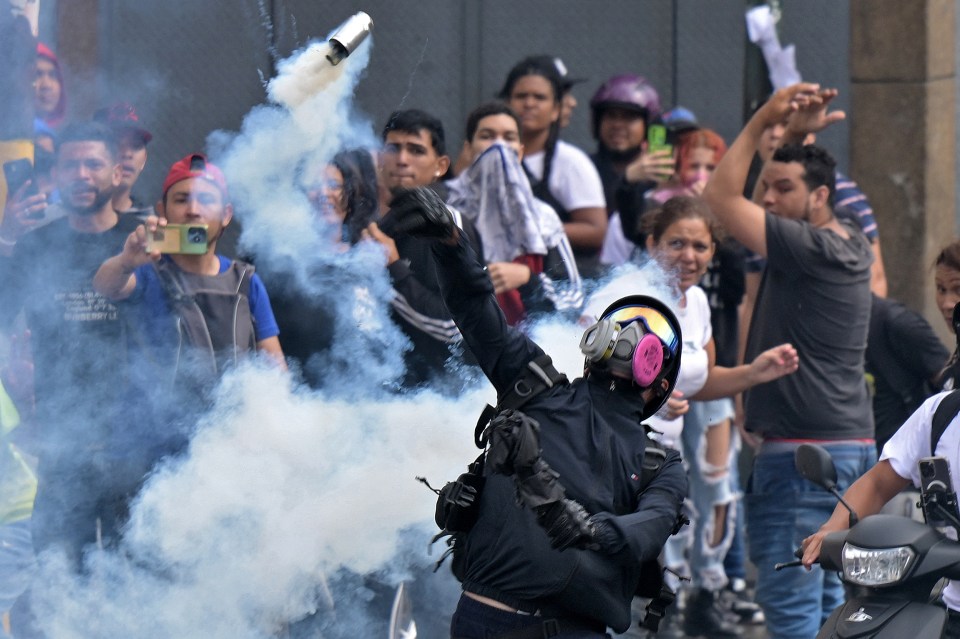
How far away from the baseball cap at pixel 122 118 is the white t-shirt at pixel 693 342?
209 cm

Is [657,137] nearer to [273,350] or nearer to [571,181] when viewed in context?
[571,181]

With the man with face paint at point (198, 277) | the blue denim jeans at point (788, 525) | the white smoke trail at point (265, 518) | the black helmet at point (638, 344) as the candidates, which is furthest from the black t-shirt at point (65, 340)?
the blue denim jeans at point (788, 525)

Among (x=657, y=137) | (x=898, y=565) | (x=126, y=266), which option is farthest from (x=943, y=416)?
(x=657, y=137)

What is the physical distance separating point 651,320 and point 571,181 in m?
3.05

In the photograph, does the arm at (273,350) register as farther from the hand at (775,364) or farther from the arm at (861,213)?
the arm at (861,213)

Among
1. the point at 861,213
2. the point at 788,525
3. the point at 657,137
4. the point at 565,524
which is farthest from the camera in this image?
the point at 657,137

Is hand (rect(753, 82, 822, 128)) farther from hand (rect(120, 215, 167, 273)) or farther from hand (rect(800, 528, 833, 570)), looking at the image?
hand (rect(120, 215, 167, 273))

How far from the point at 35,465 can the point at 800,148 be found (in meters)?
3.29

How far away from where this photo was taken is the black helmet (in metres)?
3.84

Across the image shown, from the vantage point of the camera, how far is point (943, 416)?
404cm

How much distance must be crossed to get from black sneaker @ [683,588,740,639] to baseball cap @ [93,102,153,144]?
320 cm

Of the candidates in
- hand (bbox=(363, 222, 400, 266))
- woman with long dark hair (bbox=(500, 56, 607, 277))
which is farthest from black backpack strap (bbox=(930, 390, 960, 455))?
woman with long dark hair (bbox=(500, 56, 607, 277))

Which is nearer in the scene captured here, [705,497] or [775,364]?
[775,364]

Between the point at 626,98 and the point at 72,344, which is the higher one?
the point at 626,98
